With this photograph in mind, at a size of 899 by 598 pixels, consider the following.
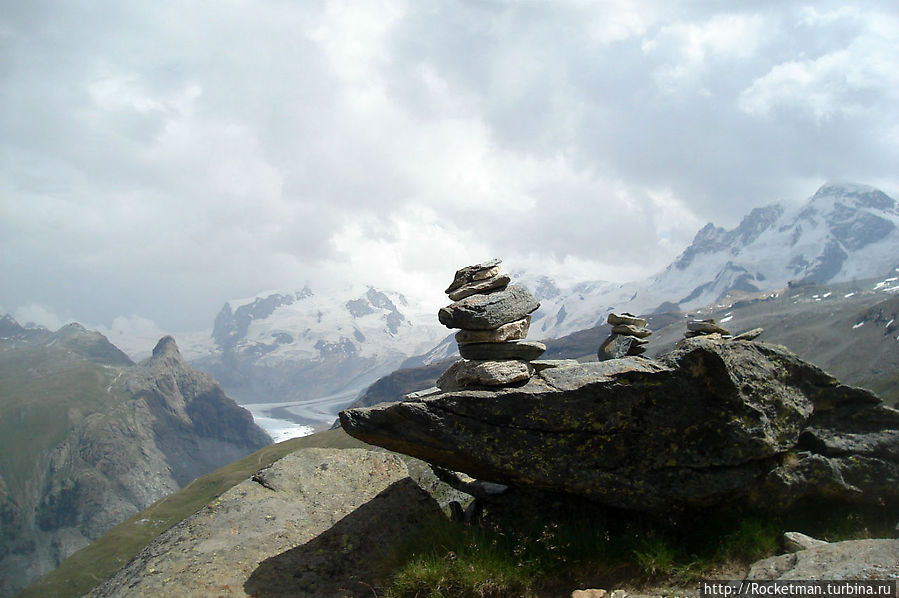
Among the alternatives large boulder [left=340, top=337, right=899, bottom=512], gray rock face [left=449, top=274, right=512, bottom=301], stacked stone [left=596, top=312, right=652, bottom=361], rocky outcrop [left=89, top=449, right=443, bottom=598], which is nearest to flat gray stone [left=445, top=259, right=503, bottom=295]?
gray rock face [left=449, top=274, right=512, bottom=301]

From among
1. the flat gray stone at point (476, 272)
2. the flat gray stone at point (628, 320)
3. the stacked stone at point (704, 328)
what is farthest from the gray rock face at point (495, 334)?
the flat gray stone at point (628, 320)

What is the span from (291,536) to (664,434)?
1029 cm

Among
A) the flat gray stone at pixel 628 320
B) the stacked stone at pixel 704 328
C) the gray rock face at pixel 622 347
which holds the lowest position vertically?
the gray rock face at pixel 622 347

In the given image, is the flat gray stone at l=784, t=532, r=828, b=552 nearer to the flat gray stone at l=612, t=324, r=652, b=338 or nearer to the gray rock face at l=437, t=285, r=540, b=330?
the gray rock face at l=437, t=285, r=540, b=330

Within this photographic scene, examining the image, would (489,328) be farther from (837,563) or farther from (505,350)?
(837,563)

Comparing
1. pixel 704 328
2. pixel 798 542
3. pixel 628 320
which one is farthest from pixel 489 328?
pixel 628 320

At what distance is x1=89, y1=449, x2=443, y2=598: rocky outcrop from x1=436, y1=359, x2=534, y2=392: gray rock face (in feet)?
12.1

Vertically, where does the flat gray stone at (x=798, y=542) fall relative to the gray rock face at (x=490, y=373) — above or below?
below

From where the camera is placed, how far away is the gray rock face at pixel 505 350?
1641cm

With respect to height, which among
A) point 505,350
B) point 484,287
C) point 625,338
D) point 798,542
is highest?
point 484,287

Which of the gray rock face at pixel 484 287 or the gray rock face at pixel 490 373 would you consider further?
the gray rock face at pixel 484 287

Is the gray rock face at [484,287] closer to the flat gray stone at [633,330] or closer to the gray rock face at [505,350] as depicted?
the gray rock face at [505,350]

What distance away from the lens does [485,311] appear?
16297mm

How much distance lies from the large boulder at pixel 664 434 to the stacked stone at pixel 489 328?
168 centimetres
